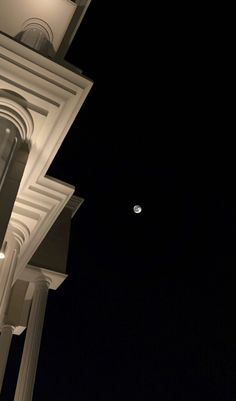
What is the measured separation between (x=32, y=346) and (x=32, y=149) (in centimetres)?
884

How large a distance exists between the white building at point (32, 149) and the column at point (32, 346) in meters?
0.04

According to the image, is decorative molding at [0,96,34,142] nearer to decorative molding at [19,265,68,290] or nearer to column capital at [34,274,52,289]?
decorative molding at [19,265,68,290]

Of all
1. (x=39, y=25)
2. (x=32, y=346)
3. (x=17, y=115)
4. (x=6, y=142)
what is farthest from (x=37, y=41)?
(x=32, y=346)

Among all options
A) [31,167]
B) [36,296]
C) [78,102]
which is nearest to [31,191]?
[31,167]

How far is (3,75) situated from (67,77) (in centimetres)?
213

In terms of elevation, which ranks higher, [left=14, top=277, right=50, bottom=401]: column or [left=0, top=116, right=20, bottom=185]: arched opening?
[left=0, top=116, right=20, bottom=185]: arched opening

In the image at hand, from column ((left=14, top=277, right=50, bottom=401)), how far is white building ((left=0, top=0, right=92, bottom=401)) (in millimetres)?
40

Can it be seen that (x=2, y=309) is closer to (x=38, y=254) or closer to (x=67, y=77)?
(x=38, y=254)

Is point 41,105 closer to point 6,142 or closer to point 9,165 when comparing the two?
point 6,142

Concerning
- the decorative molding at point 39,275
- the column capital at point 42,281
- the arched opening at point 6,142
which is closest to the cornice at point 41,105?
the arched opening at point 6,142

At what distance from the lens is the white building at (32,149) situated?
45.8 feet

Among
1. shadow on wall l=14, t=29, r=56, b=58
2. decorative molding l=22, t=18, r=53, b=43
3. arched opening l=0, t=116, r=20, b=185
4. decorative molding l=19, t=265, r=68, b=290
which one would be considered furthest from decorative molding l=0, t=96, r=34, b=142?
decorative molding l=19, t=265, r=68, b=290

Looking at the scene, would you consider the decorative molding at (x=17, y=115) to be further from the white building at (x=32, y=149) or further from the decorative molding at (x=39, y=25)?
the decorative molding at (x=39, y=25)

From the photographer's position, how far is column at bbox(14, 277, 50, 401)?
17.3m
